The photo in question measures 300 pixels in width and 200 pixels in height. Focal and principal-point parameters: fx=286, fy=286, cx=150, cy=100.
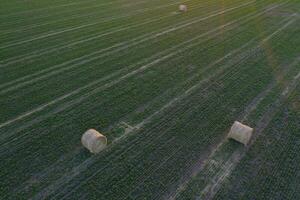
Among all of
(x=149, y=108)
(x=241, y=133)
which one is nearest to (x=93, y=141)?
(x=149, y=108)

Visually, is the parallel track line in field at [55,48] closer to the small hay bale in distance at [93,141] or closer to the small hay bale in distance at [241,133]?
the small hay bale in distance at [93,141]

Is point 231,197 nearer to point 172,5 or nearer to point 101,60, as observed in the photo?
point 101,60

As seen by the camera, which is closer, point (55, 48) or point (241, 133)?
point (241, 133)

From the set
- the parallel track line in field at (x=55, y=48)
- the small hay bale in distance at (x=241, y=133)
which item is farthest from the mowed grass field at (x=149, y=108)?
the small hay bale in distance at (x=241, y=133)

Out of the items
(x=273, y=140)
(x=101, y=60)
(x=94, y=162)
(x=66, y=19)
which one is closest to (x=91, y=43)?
(x=101, y=60)

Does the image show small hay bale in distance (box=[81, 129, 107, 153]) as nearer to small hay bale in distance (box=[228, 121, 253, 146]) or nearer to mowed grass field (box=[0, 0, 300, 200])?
mowed grass field (box=[0, 0, 300, 200])

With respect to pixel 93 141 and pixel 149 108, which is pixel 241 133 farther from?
pixel 93 141
